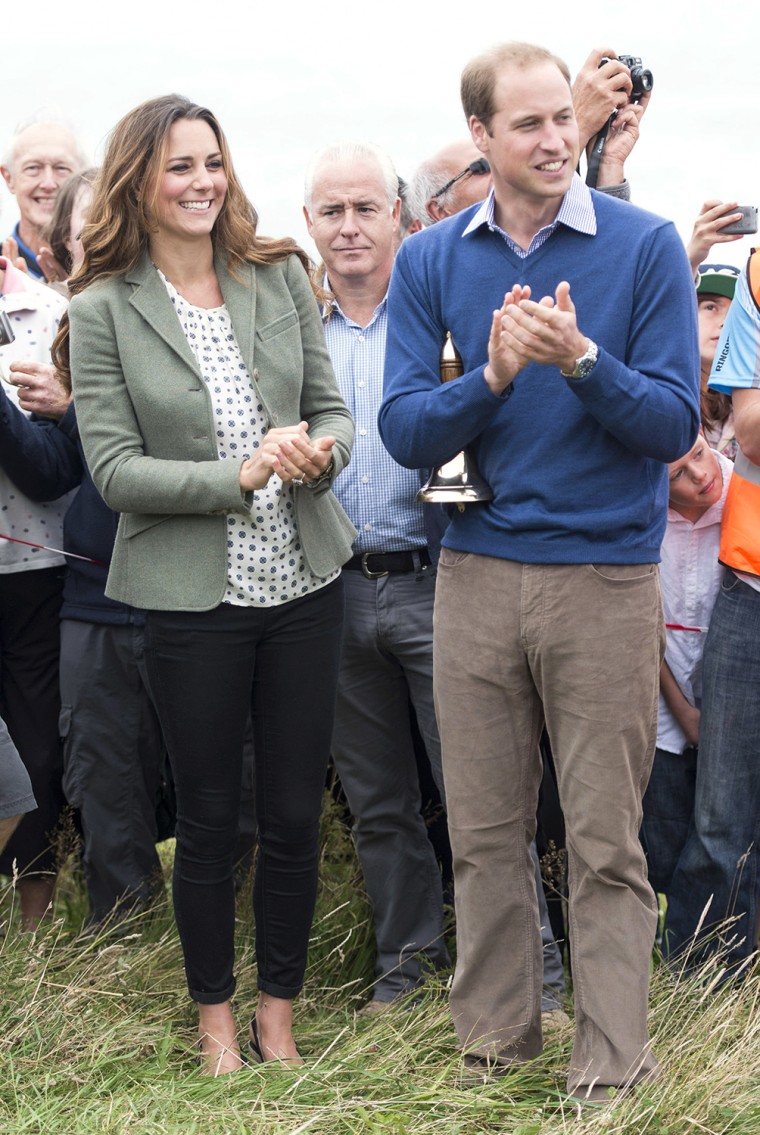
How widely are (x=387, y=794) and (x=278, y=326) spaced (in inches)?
57.3

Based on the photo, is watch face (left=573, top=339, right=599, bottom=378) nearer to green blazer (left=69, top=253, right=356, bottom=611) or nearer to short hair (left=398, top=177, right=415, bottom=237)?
green blazer (left=69, top=253, right=356, bottom=611)

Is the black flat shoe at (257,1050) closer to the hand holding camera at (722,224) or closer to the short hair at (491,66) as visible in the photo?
the short hair at (491,66)

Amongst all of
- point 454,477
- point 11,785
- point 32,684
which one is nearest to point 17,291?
point 32,684

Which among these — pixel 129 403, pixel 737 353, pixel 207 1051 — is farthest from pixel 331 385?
pixel 207 1051

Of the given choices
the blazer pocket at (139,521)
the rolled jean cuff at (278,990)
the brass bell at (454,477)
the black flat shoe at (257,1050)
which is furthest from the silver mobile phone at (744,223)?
the black flat shoe at (257,1050)

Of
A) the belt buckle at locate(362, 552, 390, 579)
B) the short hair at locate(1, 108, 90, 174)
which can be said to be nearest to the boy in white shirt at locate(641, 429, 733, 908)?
the belt buckle at locate(362, 552, 390, 579)

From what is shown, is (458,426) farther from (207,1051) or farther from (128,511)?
(207,1051)

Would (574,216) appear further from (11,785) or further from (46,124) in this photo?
(46,124)

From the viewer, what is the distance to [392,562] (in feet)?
13.6

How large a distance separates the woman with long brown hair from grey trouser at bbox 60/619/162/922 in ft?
2.39

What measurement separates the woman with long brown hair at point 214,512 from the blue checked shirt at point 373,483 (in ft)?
1.28

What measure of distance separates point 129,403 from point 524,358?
3.50ft

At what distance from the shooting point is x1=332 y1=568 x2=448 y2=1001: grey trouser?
4.17 metres

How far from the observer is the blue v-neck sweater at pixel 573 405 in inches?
124
